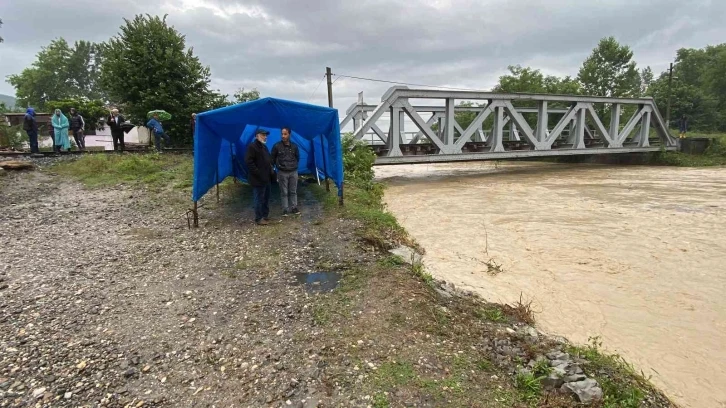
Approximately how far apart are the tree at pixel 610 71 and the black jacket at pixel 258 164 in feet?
129

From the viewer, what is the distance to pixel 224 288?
15.5 ft

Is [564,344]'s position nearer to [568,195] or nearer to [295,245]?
[295,245]

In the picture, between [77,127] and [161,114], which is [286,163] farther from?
[77,127]

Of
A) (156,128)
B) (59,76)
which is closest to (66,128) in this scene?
(156,128)

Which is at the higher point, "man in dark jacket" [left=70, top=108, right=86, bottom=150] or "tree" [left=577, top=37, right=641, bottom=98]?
"tree" [left=577, top=37, right=641, bottom=98]

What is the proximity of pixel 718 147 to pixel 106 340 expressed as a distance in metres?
34.6

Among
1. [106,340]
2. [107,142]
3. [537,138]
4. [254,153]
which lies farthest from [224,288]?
[537,138]

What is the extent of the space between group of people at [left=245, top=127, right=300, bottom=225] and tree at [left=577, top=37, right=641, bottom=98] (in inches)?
1518

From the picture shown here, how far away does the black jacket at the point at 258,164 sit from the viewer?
23.4 feet

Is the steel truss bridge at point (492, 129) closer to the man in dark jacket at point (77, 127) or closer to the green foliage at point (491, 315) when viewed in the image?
the man in dark jacket at point (77, 127)

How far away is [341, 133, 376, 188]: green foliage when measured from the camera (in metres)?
13.6

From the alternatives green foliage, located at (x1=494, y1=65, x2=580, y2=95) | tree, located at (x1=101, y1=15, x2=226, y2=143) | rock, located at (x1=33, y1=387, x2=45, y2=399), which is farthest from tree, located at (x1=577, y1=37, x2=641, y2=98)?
rock, located at (x1=33, y1=387, x2=45, y2=399)

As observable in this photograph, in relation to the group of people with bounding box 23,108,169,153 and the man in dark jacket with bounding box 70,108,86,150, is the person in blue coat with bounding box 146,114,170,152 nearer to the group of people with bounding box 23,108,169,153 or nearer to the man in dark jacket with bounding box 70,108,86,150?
the group of people with bounding box 23,108,169,153

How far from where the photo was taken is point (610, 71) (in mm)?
37000
